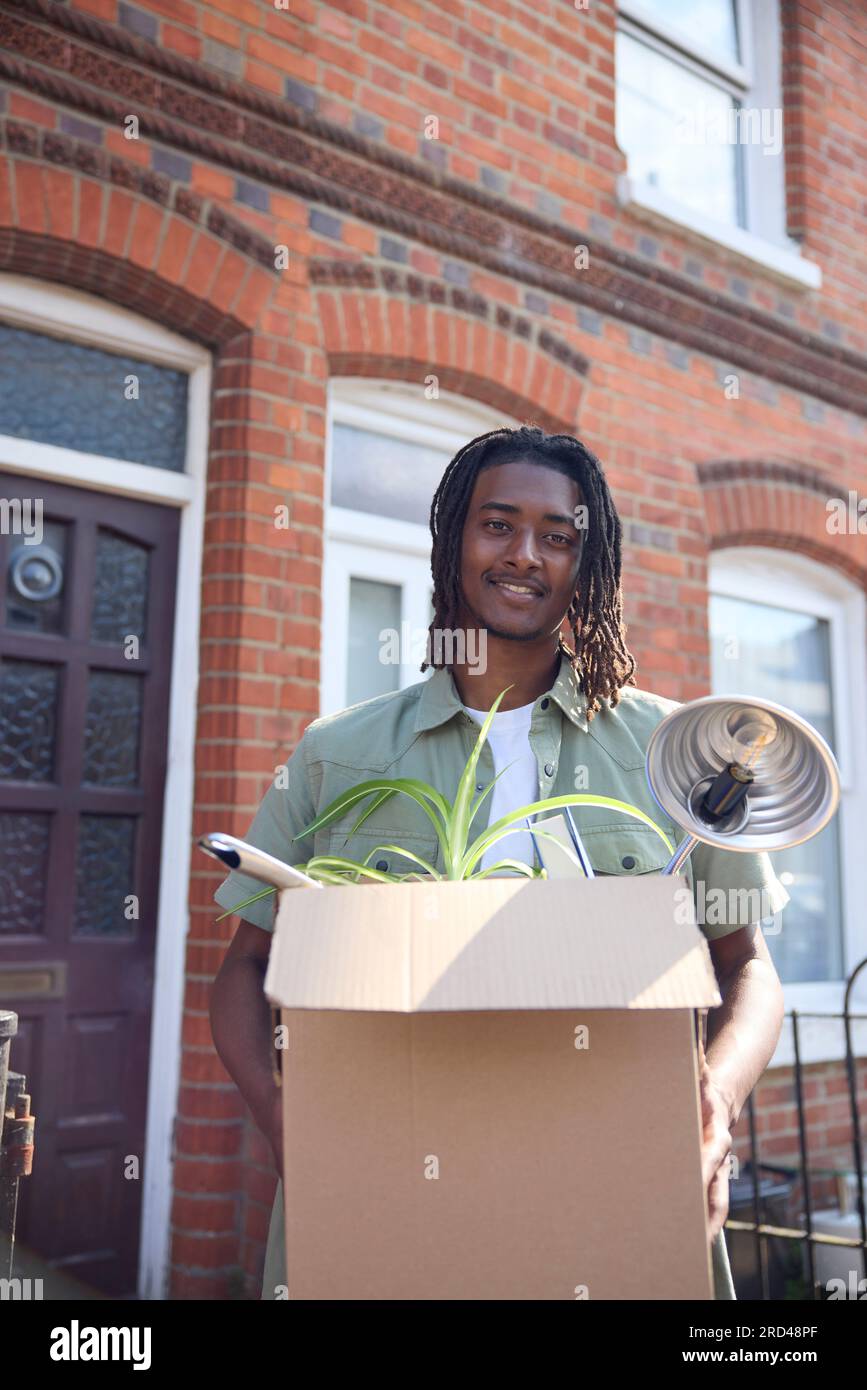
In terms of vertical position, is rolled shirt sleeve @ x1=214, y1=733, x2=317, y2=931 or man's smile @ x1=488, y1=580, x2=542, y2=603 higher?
man's smile @ x1=488, y1=580, x2=542, y2=603

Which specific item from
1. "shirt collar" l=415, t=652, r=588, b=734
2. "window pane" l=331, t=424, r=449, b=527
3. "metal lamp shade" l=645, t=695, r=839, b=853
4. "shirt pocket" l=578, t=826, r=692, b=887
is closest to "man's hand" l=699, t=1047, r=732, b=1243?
"metal lamp shade" l=645, t=695, r=839, b=853

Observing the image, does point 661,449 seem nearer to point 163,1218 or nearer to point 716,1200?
point 163,1218

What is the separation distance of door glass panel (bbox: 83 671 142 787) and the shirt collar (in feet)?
6.78

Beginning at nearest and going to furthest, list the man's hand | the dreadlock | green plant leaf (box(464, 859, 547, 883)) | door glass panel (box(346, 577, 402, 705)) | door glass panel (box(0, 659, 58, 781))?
the man's hand → green plant leaf (box(464, 859, 547, 883)) → the dreadlock → door glass panel (box(0, 659, 58, 781)) → door glass panel (box(346, 577, 402, 705))

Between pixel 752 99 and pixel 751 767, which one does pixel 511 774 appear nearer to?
pixel 751 767

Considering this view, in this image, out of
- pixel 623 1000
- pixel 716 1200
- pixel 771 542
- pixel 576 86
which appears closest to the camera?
pixel 623 1000

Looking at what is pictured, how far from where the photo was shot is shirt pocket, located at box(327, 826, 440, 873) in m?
1.61

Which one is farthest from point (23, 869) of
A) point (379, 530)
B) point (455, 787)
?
point (455, 787)

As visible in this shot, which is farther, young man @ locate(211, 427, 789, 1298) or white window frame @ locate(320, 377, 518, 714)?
white window frame @ locate(320, 377, 518, 714)

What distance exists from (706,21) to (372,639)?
382cm

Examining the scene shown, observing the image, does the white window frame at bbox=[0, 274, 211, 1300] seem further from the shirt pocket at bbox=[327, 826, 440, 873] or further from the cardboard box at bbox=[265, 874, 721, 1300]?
the cardboard box at bbox=[265, 874, 721, 1300]

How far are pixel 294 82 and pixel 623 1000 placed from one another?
3892 millimetres
